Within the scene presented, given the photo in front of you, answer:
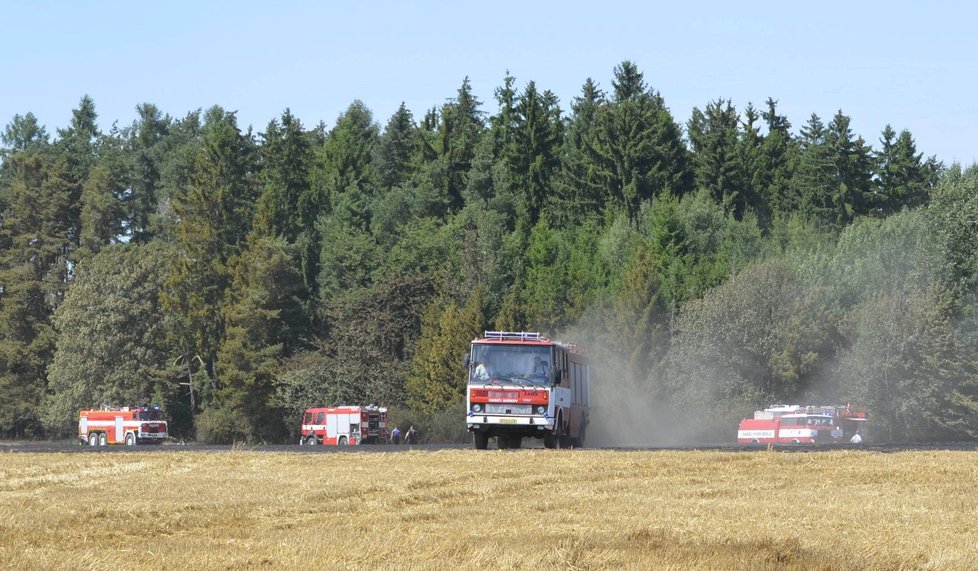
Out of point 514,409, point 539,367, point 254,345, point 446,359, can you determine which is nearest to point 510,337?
point 539,367

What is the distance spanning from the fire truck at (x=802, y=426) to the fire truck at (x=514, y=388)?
3153 cm

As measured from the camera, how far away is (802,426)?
71375 mm

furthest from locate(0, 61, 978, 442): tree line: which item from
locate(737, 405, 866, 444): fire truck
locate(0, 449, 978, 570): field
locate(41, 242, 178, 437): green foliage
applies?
locate(0, 449, 978, 570): field

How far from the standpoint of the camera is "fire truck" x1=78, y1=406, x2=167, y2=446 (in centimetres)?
8906

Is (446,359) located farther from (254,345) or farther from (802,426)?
(802,426)

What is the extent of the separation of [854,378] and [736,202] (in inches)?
1623

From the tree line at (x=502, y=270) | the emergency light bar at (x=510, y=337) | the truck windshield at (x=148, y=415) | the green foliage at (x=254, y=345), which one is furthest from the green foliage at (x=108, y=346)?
the emergency light bar at (x=510, y=337)

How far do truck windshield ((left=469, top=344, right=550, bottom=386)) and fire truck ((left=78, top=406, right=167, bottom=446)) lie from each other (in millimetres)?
52460

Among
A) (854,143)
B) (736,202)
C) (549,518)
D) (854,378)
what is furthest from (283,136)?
(549,518)

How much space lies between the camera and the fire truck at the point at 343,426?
85.4 meters

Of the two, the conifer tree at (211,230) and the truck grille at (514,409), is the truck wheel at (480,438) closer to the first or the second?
the truck grille at (514,409)

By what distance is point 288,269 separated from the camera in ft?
370

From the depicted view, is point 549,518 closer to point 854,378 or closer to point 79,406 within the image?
point 854,378

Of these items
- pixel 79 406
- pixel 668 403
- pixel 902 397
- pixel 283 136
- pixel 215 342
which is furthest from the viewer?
pixel 283 136
